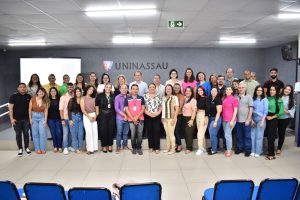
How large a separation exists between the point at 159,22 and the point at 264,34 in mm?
3796

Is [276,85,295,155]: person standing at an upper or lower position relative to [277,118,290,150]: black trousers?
upper

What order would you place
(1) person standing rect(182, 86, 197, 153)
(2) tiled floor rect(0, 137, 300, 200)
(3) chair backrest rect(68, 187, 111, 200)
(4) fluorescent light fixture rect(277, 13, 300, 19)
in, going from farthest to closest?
(1) person standing rect(182, 86, 197, 153), (4) fluorescent light fixture rect(277, 13, 300, 19), (2) tiled floor rect(0, 137, 300, 200), (3) chair backrest rect(68, 187, 111, 200)

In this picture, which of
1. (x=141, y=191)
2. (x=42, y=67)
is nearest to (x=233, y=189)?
(x=141, y=191)

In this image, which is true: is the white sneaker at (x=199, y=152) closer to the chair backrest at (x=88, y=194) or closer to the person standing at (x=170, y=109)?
the person standing at (x=170, y=109)

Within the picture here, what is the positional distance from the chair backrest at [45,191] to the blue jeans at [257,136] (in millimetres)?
4501

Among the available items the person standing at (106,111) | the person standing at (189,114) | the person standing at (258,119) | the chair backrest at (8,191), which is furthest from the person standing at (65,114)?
the person standing at (258,119)

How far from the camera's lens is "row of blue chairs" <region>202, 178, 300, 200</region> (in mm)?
2646

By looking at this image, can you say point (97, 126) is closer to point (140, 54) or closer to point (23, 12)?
point (23, 12)

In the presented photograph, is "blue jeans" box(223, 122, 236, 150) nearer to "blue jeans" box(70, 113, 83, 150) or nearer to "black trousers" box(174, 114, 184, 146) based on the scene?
"black trousers" box(174, 114, 184, 146)

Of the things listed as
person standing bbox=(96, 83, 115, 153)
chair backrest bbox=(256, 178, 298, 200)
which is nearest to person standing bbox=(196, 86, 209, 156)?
person standing bbox=(96, 83, 115, 153)

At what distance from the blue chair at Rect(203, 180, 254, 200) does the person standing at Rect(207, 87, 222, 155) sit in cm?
314

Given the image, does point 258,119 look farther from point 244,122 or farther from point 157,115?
point 157,115

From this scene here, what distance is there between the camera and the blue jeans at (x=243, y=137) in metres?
5.79

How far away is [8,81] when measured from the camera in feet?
38.0
